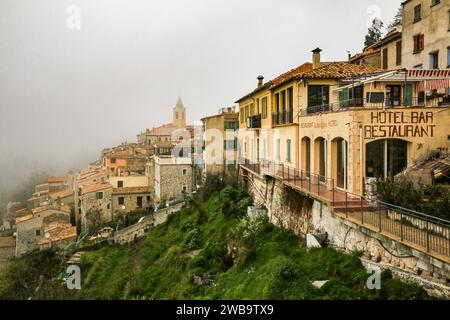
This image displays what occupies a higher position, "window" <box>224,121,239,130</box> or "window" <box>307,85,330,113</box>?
"window" <box>307,85,330,113</box>

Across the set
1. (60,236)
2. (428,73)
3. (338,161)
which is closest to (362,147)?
(338,161)

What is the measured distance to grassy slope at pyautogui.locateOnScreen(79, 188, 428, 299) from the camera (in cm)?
1173

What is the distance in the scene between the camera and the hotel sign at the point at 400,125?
14602 mm

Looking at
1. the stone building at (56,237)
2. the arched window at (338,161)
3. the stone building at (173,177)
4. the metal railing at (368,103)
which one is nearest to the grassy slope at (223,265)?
the arched window at (338,161)

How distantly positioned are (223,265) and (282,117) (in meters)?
9.44

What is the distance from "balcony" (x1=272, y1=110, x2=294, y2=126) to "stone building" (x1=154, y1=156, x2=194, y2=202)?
23.6 m

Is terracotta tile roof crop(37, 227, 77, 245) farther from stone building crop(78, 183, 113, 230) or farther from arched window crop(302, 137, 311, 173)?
arched window crop(302, 137, 311, 173)

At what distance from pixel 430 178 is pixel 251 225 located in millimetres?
10427

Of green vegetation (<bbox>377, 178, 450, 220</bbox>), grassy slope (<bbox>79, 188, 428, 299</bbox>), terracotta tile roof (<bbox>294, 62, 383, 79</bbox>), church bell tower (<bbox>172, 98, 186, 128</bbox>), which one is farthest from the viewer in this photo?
church bell tower (<bbox>172, 98, 186, 128</bbox>)

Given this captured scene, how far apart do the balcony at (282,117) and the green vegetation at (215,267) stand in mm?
6060

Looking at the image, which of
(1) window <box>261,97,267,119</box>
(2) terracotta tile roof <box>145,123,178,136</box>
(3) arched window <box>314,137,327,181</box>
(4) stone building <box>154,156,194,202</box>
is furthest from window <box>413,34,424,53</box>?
(2) terracotta tile roof <box>145,123,178,136</box>

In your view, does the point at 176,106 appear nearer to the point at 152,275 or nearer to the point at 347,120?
the point at 152,275

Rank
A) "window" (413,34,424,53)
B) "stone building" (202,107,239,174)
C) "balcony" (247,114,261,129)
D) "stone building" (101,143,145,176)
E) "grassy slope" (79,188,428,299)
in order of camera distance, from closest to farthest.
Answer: "grassy slope" (79,188,428,299) → "window" (413,34,424,53) → "balcony" (247,114,261,129) → "stone building" (202,107,239,174) → "stone building" (101,143,145,176)
